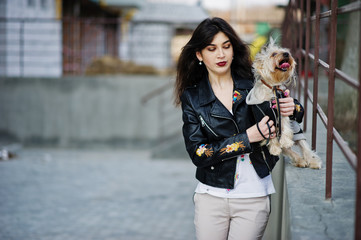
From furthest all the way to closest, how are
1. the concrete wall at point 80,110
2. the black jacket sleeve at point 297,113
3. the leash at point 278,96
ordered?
the concrete wall at point 80,110, the black jacket sleeve at point 297,113, the leash at point 278,96

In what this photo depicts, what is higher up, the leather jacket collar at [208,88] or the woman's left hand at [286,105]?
the leather jacket collar at [208,88]

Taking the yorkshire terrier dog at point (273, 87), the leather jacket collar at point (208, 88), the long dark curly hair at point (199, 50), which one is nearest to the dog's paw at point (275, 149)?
the yorkshire terrier dog at point (273, 87)

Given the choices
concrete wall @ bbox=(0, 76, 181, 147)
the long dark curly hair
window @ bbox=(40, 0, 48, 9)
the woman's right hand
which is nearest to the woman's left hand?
the woman's right hand

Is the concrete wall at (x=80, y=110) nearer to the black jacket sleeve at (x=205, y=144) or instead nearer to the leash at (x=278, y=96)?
the black jacket sleeve at (x=205, y=144)

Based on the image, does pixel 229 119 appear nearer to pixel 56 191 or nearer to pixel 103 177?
pixel 56 191

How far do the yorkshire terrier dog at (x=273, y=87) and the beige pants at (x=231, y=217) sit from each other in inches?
12.5

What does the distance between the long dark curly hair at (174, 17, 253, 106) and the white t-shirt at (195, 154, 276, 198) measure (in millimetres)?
532

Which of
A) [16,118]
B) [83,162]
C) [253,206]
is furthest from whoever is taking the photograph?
[16,118]

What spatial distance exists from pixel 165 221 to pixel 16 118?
762cm

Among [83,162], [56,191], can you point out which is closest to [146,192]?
[56,191]

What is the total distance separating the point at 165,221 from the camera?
19.5 ft

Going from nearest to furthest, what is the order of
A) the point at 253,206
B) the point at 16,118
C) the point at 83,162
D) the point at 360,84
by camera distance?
the point at 360,84, the point at 253,206, the point at 83,162, the point at 16,118

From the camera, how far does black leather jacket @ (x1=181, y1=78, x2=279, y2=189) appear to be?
264cm

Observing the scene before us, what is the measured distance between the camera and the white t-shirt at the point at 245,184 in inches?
105
